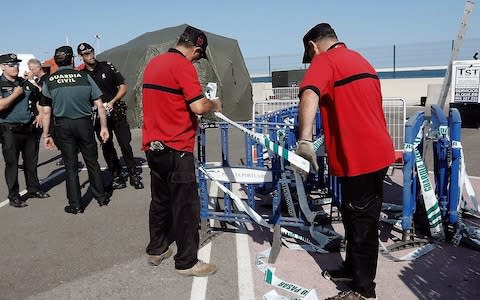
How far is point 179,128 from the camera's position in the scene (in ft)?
12.4

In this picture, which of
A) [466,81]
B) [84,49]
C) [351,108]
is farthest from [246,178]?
[466,81]

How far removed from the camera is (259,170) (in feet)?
14.8

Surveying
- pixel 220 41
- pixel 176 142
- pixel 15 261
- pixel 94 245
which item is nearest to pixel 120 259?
pixel 94 245

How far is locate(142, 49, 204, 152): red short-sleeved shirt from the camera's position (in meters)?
3.61

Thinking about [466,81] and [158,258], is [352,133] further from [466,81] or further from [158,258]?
[466,81]

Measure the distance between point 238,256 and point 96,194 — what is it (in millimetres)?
2778

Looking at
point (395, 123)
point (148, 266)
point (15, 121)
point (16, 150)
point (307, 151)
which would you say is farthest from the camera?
point (395, 123)

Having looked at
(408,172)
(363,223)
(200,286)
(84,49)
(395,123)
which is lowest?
(200,286)

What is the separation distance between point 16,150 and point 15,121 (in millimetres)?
443

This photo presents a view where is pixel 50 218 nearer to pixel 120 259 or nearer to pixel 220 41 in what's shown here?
pixel 120 259

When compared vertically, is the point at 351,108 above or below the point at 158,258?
above

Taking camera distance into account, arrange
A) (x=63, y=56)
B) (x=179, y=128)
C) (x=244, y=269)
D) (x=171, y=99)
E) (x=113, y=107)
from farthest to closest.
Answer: (x=113, y=107) < (x=63, y=56) < (x=244, y=269) < (x=179, y=128) < (x=171, y=99)

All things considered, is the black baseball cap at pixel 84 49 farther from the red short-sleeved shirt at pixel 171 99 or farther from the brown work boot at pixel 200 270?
the brown work boot at pixel 200 270

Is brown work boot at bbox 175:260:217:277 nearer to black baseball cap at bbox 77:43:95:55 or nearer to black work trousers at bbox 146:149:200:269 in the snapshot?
black work trousers at bbox 146:149:200:269
